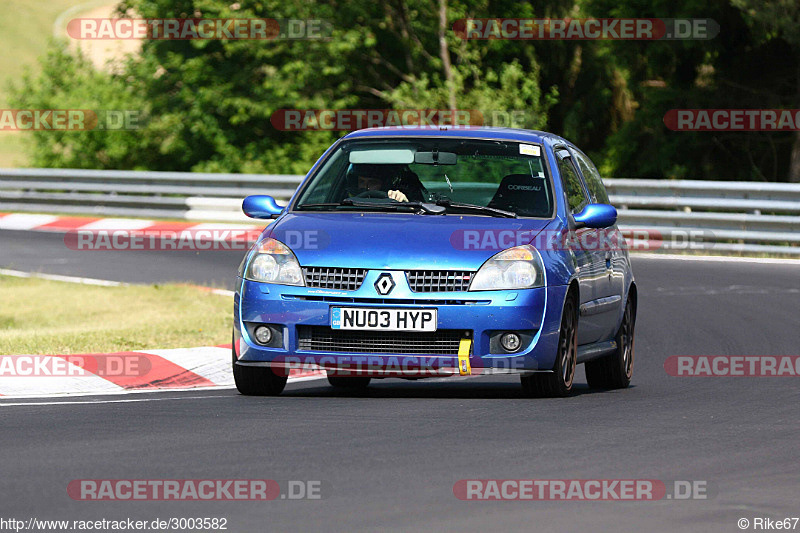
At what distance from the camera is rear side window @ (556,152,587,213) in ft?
32.5

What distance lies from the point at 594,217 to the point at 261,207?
2.12 meters

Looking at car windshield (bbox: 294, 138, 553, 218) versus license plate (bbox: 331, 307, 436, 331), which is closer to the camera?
license plate (bbox: 331, 307, 436, 331)

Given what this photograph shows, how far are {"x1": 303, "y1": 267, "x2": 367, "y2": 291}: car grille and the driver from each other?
1152 millimetres

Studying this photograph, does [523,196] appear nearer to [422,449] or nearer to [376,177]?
[376,177]

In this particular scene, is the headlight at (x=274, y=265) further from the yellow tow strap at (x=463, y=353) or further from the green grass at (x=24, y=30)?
the green grass at (x=24, y=30)

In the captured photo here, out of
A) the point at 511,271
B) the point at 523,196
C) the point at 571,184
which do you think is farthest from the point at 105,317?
the point at 511,271

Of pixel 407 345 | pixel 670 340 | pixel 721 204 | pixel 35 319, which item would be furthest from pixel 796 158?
pixel 407 345

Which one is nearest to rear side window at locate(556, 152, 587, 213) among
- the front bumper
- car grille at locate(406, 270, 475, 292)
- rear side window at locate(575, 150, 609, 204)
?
rear side window at locate(575, 150, 609, 204)

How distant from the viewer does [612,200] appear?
2348cm

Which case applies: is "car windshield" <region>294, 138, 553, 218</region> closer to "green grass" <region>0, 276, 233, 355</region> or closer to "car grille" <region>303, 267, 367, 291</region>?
"car grille" <region>303, 267, 367, 291</region>

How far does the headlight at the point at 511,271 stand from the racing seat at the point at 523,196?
0.68m

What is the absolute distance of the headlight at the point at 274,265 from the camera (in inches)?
347

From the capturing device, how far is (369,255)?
8664 mm

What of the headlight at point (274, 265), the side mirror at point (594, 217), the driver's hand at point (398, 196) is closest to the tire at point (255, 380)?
the headlight at point (274, 265)
